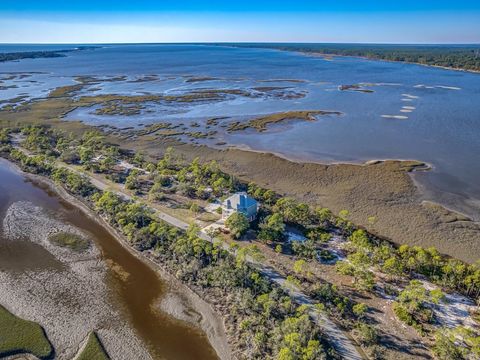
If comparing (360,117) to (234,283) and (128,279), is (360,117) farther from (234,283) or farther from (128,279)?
(128,279)

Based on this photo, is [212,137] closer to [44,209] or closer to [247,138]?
[247,138]

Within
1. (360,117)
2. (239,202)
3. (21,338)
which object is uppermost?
(360,117)

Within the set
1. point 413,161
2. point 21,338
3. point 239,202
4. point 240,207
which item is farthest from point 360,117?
point 21,338

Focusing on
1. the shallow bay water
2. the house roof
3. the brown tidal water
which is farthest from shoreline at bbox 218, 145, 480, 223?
the brown tidal water

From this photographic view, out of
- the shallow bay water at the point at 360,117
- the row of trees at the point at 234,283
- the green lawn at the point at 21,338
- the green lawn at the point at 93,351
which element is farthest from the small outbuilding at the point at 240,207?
the shallow bay water at the point at 360,117

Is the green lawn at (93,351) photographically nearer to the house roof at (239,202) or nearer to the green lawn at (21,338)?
the green lawn at (21,338)

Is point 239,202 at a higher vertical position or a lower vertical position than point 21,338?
higher

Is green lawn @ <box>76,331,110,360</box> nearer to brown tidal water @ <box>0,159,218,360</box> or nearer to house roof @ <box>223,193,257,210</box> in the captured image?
brown tidal water @ <box>0,159,218,360</box>
